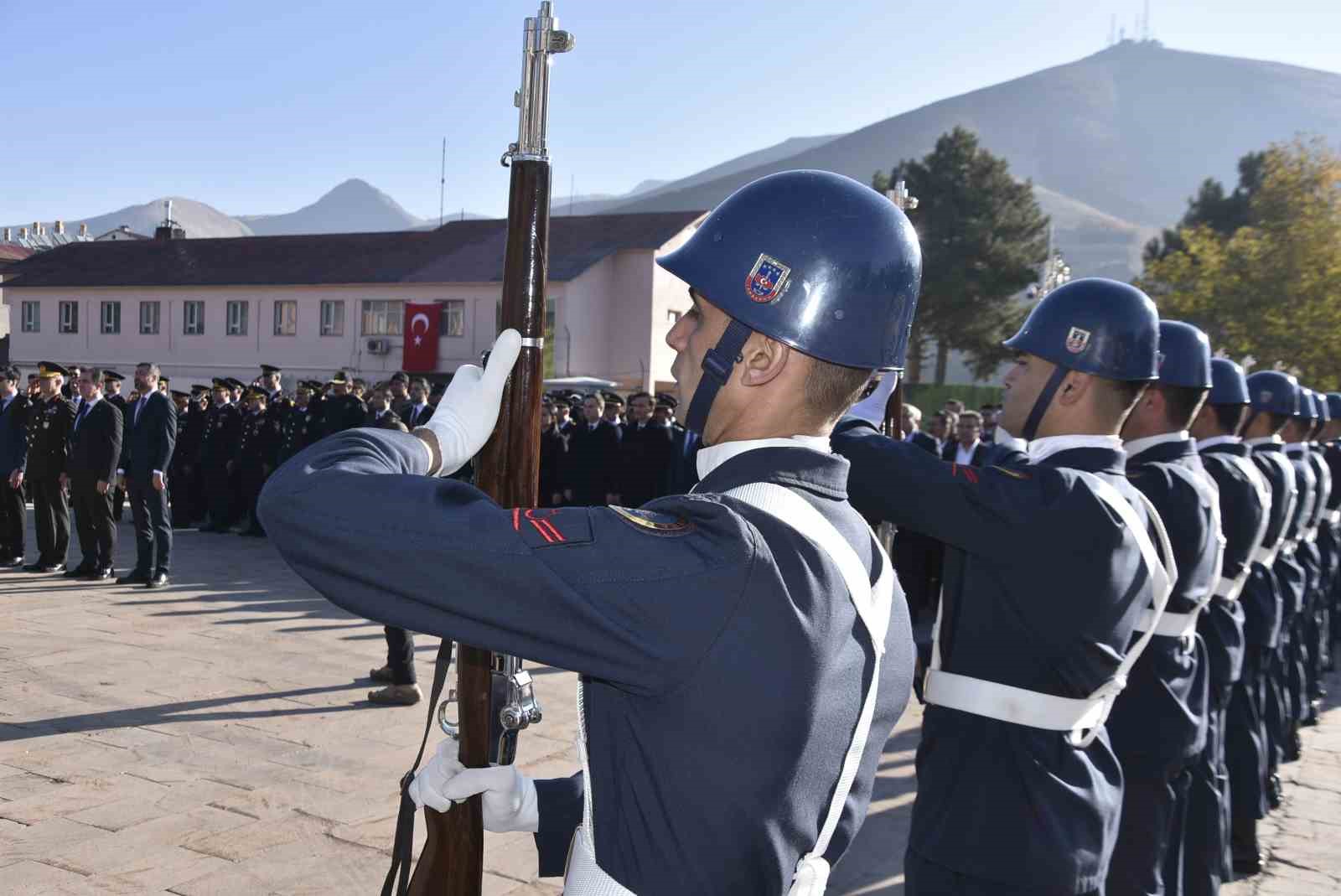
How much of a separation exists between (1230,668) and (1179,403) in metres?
1.46

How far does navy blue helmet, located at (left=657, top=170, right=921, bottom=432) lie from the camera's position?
170 cm

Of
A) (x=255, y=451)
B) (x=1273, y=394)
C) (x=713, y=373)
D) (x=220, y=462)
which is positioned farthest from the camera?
(x=220, y=462)

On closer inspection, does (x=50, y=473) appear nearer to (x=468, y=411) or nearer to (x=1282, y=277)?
(x=468, y=411)

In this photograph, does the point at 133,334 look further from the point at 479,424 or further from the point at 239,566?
the point at 479,424

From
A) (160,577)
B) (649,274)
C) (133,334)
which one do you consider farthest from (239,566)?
(133,334)

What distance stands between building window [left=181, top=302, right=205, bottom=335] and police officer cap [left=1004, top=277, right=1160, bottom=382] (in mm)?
39155

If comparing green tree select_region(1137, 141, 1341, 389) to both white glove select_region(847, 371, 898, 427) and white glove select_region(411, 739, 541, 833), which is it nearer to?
white glove select_region(847, 371, 898, 427)

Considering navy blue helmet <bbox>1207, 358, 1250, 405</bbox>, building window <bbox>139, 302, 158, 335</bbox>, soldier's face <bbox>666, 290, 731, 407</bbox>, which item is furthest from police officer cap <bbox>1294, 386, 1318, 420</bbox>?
building window <bbox>139, 302, 158, 335</bbox>

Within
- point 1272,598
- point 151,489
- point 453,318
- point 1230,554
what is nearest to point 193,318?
point 453,318

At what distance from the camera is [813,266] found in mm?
1737

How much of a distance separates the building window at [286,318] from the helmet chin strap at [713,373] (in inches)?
1492

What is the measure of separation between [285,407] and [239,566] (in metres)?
3.73

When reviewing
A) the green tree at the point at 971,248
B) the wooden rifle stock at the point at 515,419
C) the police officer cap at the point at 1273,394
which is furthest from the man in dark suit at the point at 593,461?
the green tree at the point at 971,248

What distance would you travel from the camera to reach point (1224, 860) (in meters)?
4.67
